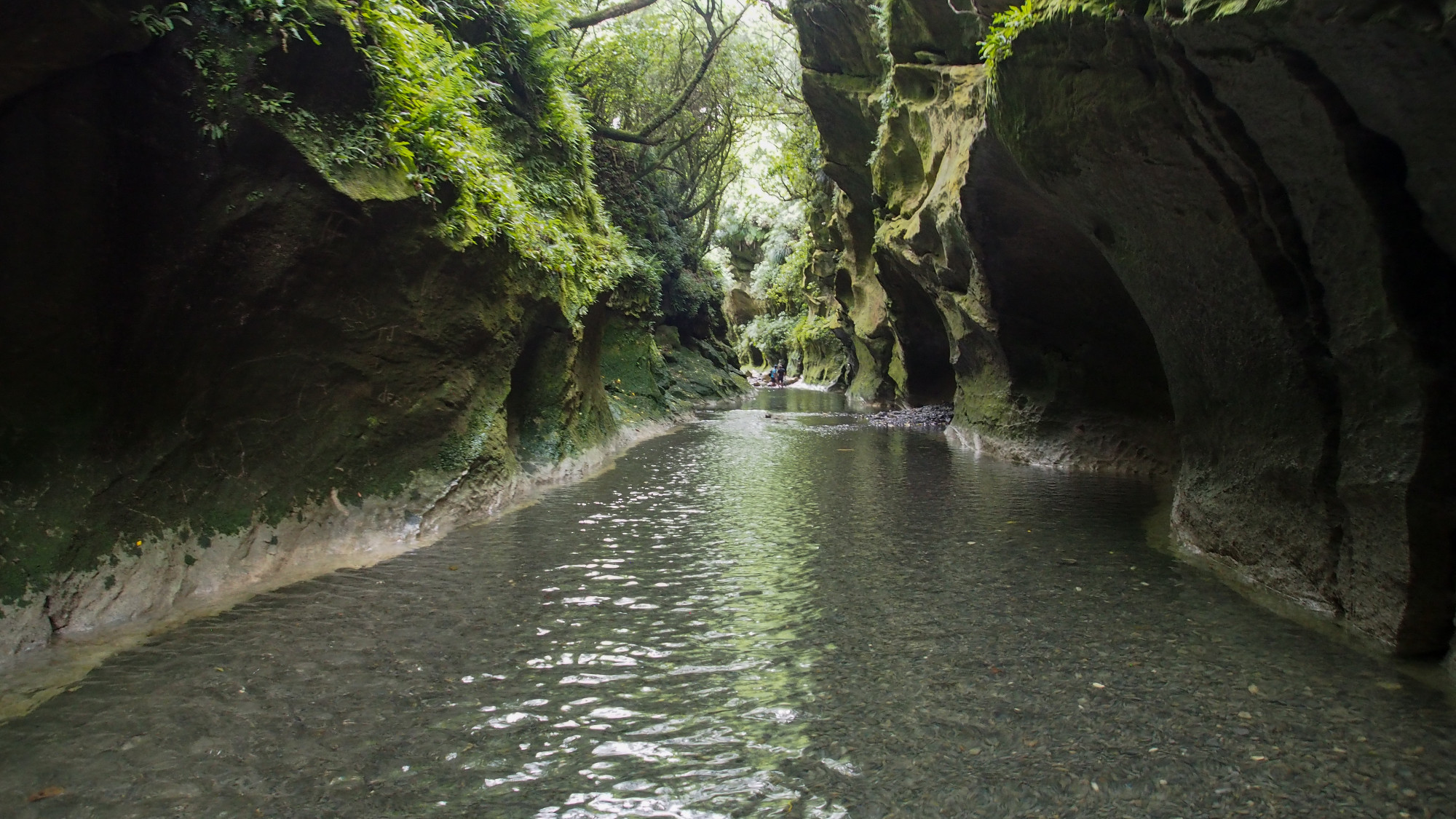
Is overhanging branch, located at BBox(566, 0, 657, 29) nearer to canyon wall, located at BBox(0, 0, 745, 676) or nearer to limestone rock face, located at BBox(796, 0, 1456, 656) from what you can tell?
canyon wall, located at BBox(0, 0, 745, 676)

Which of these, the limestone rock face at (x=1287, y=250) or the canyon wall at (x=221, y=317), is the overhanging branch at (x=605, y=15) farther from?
the limestone rock face at (x=1287, y=250)

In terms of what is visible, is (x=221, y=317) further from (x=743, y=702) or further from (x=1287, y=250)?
(x=1287, y=250)

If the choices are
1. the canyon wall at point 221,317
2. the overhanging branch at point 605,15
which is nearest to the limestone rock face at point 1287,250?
the canyon wall at point 221,317

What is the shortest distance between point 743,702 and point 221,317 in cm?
444

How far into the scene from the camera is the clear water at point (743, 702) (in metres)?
2.80

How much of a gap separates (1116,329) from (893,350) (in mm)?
13703

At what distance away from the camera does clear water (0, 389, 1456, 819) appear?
280 cm

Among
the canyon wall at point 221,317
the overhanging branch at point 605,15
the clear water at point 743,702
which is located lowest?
the clear water at point 743,702

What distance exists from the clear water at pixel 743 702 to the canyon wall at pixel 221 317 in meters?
0.73

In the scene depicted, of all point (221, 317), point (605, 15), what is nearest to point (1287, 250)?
point (221, 317)

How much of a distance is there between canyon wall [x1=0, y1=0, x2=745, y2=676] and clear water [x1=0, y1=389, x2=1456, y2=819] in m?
0.73

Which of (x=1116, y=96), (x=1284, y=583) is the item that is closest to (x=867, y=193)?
(x=1116, y=96)

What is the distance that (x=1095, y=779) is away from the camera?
288 cm

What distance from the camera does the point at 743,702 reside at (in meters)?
3.56
